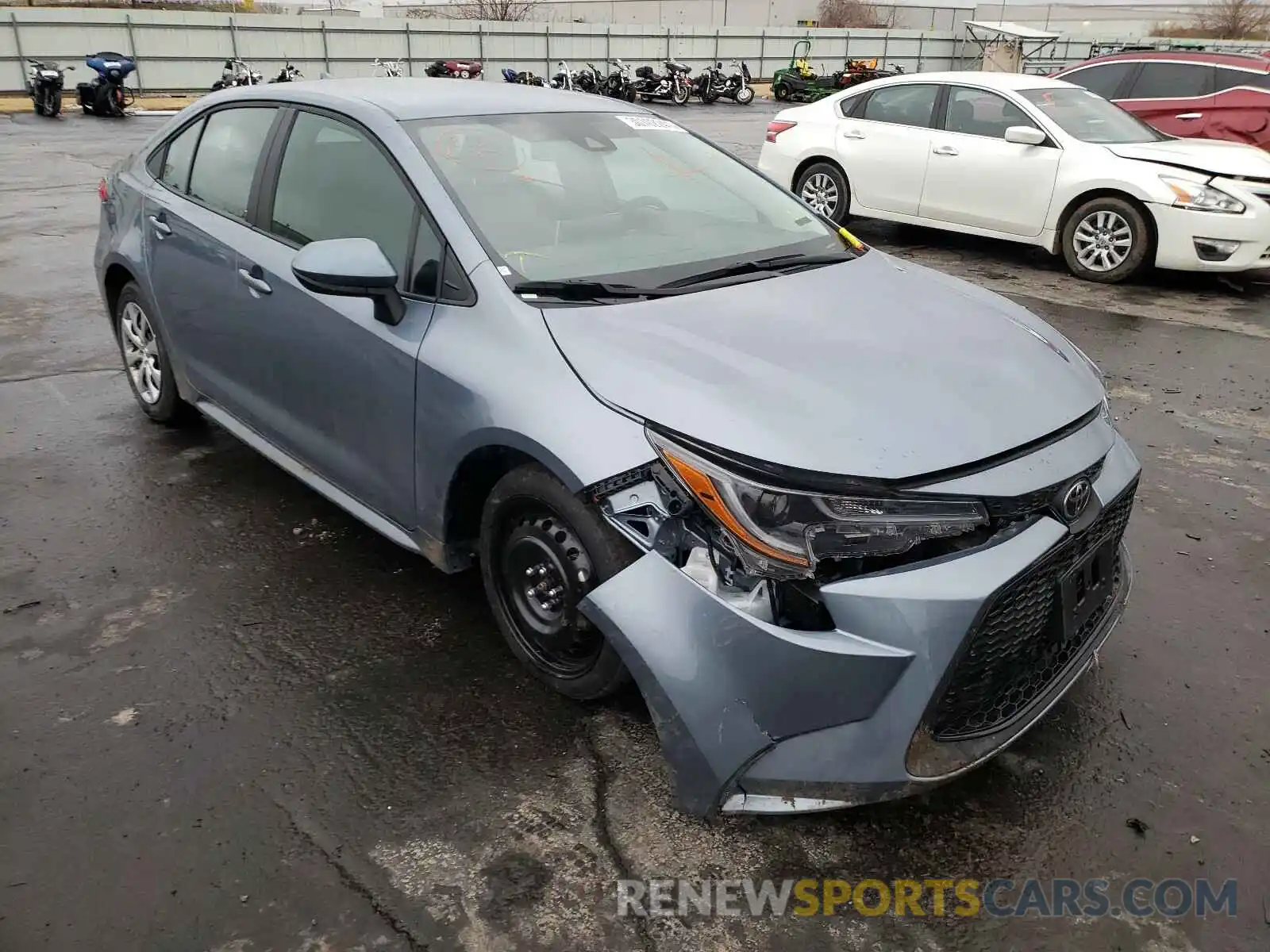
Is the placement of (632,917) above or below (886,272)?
below

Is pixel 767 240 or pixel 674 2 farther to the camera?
pixel 674 2

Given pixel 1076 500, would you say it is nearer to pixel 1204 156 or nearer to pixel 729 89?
pixel 1204 156

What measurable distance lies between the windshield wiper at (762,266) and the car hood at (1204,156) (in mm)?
5613

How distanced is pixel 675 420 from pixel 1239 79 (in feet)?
39.7

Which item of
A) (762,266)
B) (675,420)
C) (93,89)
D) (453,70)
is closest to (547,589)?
(675,420)

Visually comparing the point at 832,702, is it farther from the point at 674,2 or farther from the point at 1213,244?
the point at 674,2

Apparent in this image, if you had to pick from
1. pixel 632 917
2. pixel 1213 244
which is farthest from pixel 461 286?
pixel 1213 244

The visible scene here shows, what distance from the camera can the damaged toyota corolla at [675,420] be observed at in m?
2.15

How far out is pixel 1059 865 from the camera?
236 centimetres

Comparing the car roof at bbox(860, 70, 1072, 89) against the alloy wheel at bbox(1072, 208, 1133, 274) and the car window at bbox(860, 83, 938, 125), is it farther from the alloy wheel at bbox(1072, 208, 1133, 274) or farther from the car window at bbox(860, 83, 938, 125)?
the alloy wheel at bbox(1072, 208, 1133, 274)

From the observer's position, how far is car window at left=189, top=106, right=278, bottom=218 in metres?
3.75

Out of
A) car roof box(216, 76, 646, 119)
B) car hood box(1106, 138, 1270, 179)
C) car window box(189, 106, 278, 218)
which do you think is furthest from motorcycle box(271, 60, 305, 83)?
car roof box(216, 76, 646, 119)

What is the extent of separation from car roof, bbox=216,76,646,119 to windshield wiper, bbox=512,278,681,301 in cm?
90

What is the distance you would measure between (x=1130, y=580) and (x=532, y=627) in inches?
69.9
